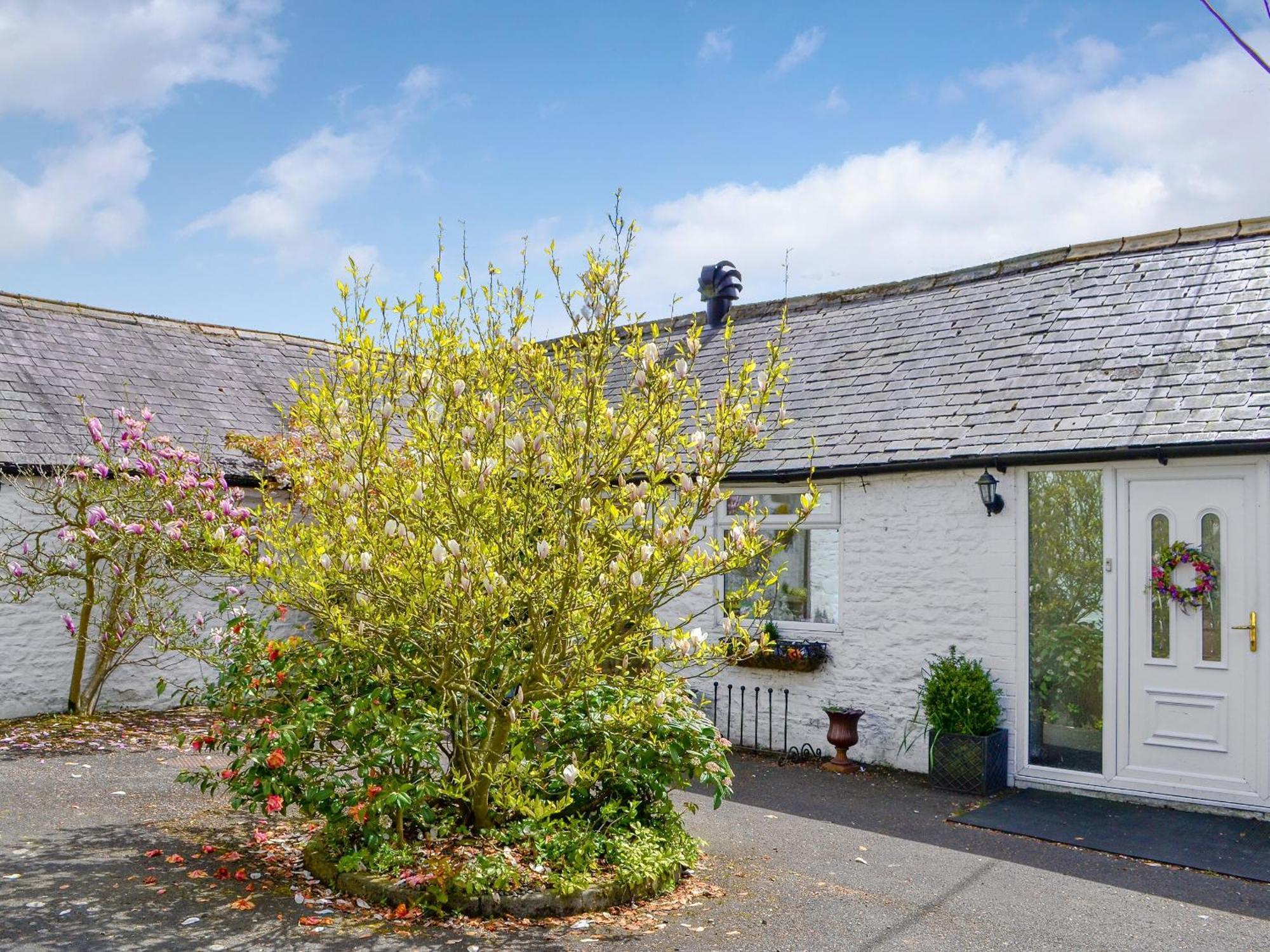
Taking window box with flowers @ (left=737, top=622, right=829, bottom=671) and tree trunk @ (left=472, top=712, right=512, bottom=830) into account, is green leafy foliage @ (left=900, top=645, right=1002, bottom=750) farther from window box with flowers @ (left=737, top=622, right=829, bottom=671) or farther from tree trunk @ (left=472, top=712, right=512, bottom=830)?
tree trunk @ (left=472, top=712, right=512, bottom=830)

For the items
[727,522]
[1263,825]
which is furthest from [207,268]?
[1263,825]

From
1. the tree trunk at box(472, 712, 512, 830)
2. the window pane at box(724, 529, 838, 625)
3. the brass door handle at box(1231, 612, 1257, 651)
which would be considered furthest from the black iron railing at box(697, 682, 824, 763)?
the tree trunk at box(472, 712, 512, 830)

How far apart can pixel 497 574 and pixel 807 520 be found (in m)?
5.94

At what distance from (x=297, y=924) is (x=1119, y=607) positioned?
666cm

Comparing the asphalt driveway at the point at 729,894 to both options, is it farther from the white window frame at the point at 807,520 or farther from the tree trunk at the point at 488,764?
the white window frame at the point at 807,520

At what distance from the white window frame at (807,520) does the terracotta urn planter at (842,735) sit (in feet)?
2.96

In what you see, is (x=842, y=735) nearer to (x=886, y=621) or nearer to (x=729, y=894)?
(x=886, y=621)

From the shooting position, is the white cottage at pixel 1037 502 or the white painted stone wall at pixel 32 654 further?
the white painted stone wall at pixel 32 654

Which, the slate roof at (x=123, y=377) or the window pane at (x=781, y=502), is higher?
the slate roof at (x=123, y=377)

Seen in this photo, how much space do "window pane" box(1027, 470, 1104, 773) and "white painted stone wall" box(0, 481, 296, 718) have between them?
8560mm

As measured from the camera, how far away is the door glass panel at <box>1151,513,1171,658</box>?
8.01 m

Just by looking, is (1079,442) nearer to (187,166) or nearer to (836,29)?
(836,29)

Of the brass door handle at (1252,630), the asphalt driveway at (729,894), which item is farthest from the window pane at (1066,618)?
the asphalt driveway at (729,894)

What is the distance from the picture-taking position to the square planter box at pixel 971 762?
27.5 ft
